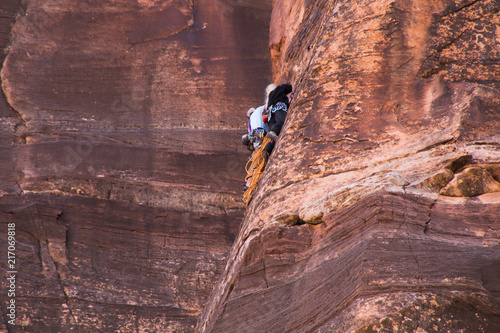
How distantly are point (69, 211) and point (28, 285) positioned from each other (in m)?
1.43

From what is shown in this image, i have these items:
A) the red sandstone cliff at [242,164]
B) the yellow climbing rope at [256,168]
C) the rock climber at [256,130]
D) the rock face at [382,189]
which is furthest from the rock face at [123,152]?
the rock face at [382,189]

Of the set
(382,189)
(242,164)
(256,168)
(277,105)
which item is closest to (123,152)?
(242,164)

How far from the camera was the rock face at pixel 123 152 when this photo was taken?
827 cm

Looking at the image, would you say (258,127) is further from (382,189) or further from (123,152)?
(382,189)

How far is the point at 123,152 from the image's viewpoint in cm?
959

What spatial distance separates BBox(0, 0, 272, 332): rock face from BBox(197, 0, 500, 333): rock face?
3.39 meters

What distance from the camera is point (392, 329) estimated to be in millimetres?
3117

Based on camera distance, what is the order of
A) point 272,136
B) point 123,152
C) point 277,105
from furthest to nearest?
point 123,152 → point 277,105 → point 272,136

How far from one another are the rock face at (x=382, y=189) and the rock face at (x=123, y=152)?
3389mm

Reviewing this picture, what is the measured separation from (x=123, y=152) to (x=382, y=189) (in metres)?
6.58

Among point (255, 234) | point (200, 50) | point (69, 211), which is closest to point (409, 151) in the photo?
point (255, 234)

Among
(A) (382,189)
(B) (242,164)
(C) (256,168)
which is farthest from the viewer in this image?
(B) (242,164)

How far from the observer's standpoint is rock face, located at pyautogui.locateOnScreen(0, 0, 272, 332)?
8273mm

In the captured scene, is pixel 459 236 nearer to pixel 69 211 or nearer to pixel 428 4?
pixel 428 4
